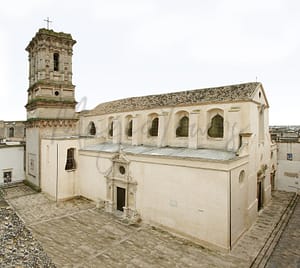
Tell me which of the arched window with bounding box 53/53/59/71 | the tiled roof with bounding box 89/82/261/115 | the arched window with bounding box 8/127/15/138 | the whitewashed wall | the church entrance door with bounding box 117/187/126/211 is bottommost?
the church entrance door with bounding box 117/187/126/211

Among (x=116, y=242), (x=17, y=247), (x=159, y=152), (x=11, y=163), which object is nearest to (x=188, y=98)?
(x=159, y=152)

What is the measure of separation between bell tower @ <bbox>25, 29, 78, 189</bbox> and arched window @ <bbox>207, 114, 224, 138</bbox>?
43.9 feet

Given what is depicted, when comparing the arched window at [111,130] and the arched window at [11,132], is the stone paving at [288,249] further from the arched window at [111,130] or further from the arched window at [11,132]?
the arched window at [11,132]

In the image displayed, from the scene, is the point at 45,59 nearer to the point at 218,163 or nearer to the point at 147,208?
the point at 147,208

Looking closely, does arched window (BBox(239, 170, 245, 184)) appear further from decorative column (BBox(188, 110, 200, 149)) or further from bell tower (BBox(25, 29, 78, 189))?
bell tower (BBox(25, 29, 78, 189))

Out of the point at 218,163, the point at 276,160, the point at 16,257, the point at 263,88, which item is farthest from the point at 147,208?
the point at 276,160

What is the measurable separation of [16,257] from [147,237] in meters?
8.40

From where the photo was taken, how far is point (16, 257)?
196 inches

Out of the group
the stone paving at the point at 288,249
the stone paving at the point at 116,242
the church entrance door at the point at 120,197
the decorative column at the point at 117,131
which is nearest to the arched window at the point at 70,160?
the stone paving at the point at 116,242

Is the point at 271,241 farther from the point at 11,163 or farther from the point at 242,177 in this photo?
the point at 11,163

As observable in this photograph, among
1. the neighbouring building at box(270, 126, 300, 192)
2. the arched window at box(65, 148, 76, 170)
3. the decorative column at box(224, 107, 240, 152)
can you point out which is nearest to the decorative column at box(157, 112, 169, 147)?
the decorative column at box(224, 107, 240, 152)

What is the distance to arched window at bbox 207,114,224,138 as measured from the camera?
14812 millimetres

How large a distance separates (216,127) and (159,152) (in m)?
3.98

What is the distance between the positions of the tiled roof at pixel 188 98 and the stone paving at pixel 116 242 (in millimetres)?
7931
